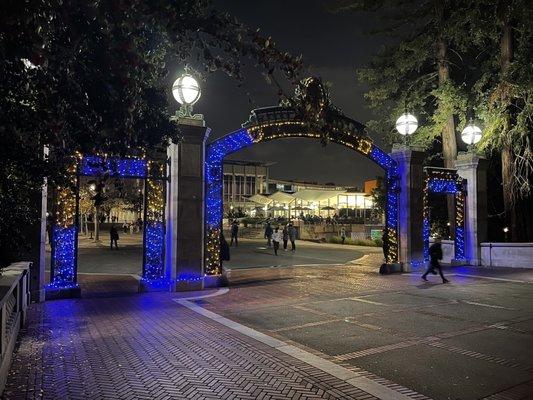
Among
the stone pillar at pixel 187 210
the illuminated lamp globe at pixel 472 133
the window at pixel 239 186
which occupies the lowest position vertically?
the stone pillar at pixel 187 210

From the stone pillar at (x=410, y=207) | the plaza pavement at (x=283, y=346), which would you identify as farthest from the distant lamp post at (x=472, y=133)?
the plaza pavement at (x=283, y=346)

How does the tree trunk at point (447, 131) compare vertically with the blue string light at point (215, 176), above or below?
above

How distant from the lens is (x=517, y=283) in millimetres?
14203

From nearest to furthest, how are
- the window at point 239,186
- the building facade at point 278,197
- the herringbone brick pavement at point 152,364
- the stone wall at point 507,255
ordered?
1. the herringbone brick pavement at point 152,364
2. the stone wall at point 507,255
3. the building facade at point 278,197
4. the window at point 239,186

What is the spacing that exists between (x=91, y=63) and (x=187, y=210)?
27.8 ft

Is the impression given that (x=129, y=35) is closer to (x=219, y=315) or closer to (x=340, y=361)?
(x=340, y=361)

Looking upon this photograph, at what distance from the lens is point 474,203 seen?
19297 mm

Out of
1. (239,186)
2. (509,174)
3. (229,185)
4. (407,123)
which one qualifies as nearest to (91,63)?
(407,123)

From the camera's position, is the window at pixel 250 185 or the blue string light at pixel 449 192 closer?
the blue string light at pixel 449 192

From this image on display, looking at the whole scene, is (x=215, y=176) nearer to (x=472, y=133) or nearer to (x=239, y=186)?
(x=472, y=133)

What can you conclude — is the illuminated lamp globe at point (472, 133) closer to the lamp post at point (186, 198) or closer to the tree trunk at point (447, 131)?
the tree trunk at point (447, 131)

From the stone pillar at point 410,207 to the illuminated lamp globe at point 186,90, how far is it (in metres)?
8.67

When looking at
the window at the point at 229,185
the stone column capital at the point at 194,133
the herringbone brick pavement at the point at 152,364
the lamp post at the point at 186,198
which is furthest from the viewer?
the window at the point at 229,185

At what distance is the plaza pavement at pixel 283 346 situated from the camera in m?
5.41
